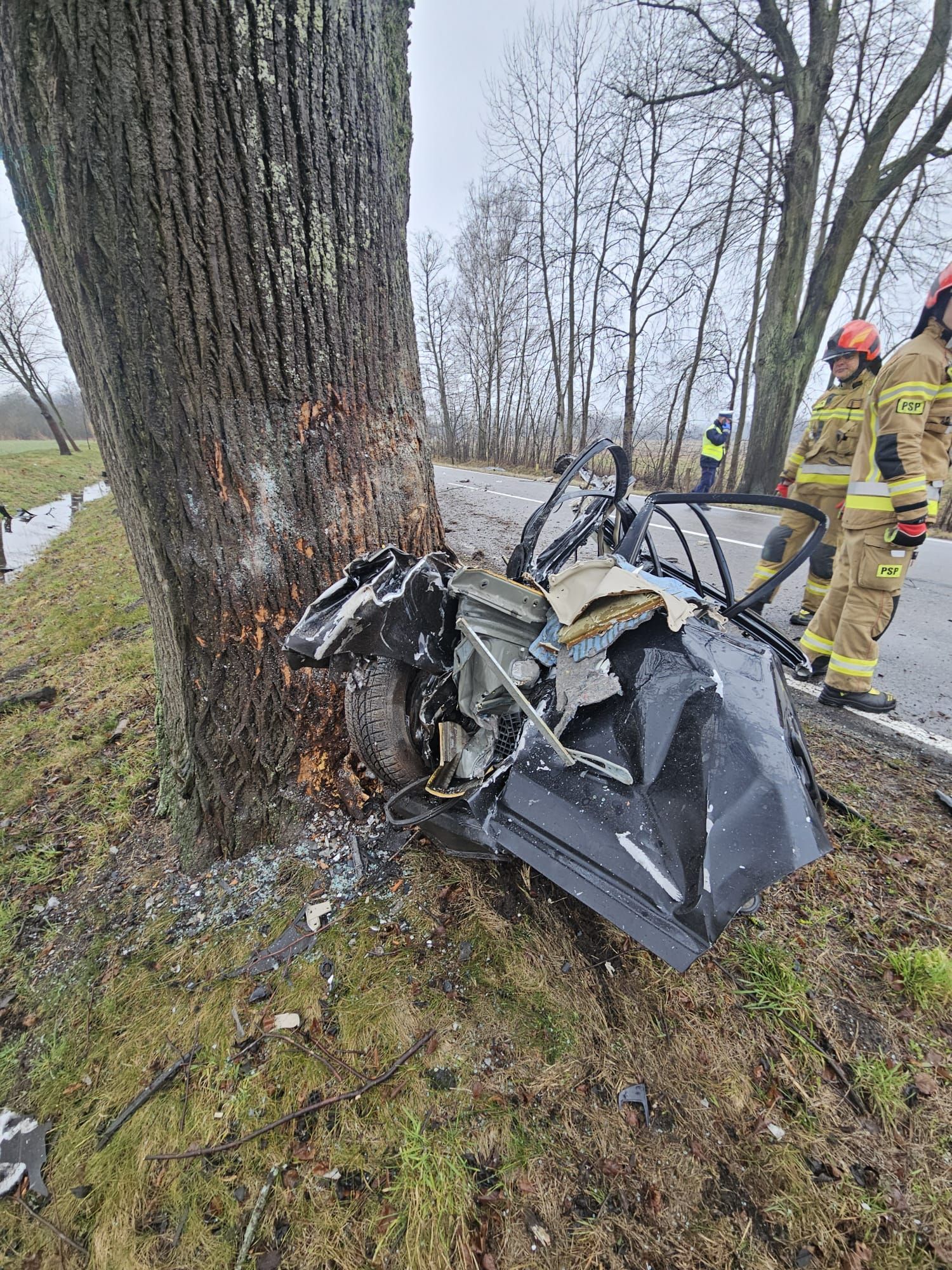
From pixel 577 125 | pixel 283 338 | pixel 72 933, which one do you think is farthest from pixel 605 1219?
pixel 577 125

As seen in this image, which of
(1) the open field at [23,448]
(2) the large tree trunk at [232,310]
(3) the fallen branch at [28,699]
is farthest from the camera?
(1) the open field at [23,448]

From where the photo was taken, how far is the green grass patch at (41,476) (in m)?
15.8

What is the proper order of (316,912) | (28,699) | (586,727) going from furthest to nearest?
(28,699)
(316,912)
(586,727)

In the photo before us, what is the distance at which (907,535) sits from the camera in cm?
272

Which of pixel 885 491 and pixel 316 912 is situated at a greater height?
pixel 885 491

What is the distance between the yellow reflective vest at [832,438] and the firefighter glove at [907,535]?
3.59 feet

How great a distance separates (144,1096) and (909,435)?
163 inches

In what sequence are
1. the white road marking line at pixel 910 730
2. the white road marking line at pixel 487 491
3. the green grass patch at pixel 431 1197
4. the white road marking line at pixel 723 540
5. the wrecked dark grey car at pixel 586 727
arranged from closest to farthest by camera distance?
the green grass patch at pixel 431 1197 < the wrecked dark grey car at pixel 586 727 < the white road marking line at pixel 910 730 < the white road marking line at pixel 723 540 < the white road marking line at pixel 487 491

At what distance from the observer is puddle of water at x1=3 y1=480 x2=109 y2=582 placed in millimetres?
8664

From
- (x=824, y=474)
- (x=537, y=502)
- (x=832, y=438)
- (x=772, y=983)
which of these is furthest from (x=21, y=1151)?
(x=537, y=502)

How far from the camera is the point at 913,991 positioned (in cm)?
150

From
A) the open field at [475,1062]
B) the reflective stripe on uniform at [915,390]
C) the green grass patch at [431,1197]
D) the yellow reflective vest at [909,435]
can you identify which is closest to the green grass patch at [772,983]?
the open field at [475,1062]

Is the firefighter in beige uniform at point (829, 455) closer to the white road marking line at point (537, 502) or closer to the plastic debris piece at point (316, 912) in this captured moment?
the white road marking line at point (537, 502)

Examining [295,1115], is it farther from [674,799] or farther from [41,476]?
[41,476]
